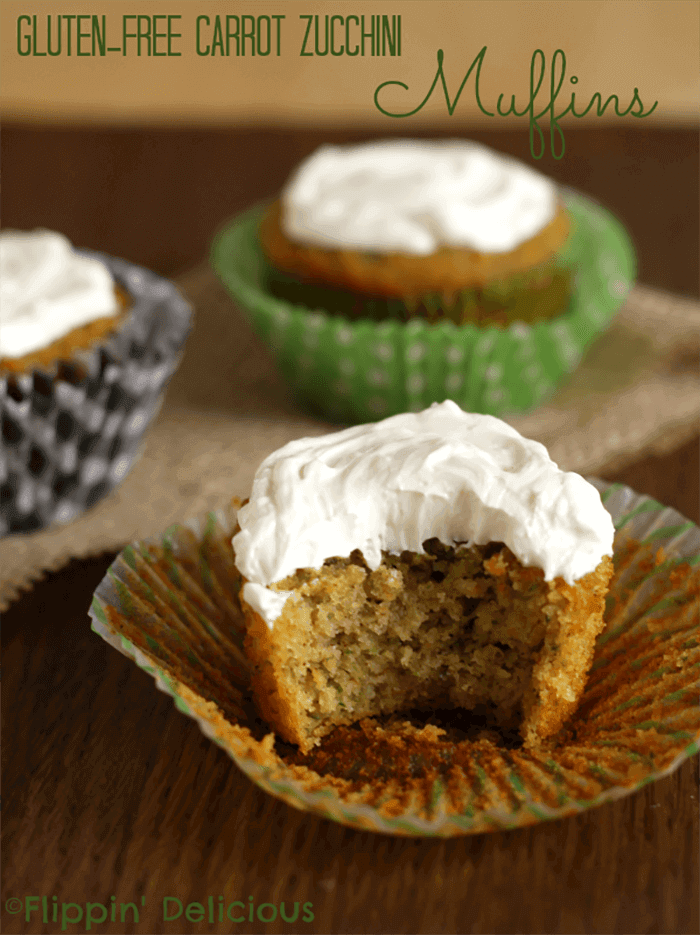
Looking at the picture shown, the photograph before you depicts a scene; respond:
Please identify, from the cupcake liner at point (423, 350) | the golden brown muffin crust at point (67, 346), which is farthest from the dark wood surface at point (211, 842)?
the cupcake liner at point (423, 350)

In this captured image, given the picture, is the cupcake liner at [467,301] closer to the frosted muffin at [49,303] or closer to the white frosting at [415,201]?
the white frosting at [415,201]

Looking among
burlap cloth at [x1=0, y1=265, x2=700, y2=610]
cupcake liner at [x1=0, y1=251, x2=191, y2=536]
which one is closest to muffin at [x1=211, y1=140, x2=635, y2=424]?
burlap cloth at [x1=0, y1=265, x2=700, y2=610]

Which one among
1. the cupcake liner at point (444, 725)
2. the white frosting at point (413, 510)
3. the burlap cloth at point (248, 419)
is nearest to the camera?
the cupcake liner at point (444, 725)

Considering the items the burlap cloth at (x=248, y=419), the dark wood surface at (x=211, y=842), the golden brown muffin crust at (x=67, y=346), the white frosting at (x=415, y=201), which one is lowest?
the burlap cloth at (x=248, y=419)

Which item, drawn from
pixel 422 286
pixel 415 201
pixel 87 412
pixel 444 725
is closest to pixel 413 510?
pixel 444 725

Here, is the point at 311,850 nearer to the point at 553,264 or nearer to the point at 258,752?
the point at 258,752

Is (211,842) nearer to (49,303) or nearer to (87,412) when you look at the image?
(87,412)

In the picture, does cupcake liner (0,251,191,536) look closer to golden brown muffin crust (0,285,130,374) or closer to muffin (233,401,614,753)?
golden brown muffin crust (0,285,130,374)
